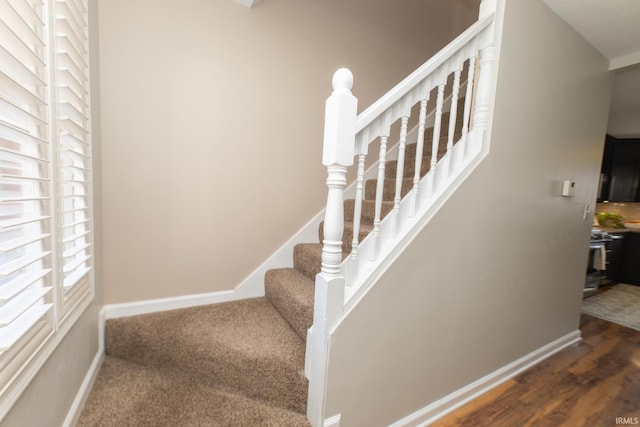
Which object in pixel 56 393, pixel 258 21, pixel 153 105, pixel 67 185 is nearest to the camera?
pixel 56 393

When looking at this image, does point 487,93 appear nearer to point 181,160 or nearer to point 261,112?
point 261,112

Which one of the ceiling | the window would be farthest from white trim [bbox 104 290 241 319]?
the ceiling

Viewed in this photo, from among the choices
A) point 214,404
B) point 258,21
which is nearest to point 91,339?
point 214,404

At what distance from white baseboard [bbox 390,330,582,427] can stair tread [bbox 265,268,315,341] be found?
0.71 meters

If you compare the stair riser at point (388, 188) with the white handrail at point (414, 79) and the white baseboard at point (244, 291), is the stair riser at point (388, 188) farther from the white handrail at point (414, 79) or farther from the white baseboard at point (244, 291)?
the white handrail at point (414, 79)

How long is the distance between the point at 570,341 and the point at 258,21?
3634 millimetres

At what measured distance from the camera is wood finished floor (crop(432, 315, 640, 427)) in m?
1.57

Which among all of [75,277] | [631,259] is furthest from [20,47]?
[631,259]

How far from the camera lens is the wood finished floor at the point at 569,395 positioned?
1.57 metres

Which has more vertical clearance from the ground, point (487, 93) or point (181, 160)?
point (487, 93)

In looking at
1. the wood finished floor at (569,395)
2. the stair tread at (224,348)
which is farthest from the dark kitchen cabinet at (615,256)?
the stair tread at (224,348)

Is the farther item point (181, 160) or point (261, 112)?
point (261, 112)

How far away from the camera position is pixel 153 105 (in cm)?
158

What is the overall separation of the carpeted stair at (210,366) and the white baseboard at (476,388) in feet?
2.19
